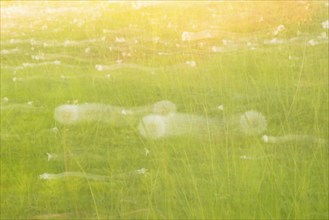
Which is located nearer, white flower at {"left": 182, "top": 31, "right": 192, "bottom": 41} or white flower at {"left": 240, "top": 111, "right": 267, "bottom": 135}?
white flower at {"left": 240, "top": 111, "right": 267, "bottom": 135}

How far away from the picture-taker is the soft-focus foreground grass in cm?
353

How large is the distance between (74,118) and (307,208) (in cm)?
231

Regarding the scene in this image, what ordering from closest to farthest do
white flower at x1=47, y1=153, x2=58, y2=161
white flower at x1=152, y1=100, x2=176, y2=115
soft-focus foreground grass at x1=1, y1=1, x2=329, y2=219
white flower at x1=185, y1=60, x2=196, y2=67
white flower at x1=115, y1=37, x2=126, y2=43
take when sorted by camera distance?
soft-focus foreground grass at x1=1, y1=1, x2=329, y2=219, white flower at x1=47, y1=153, x2=58, y2=161, white flower at x1=152, y1=100, x2=176, y2=115, white flower at x1=185, y1=60, x2=196, y2=67, white flower at x1=115, y1=37, x2=126, y2=43

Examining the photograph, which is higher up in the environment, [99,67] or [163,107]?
[163,107]

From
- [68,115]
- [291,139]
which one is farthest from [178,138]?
[68,115]

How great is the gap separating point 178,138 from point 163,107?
3.13 feet

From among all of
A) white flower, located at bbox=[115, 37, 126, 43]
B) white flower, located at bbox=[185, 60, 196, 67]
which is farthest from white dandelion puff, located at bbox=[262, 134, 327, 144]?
white flower, located at bbox=[115, 37, 126, 43]

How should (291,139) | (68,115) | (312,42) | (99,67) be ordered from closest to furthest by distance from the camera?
(291,139), (68,115), (99,67), (312,42)

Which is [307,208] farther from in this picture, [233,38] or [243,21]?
[243,21]

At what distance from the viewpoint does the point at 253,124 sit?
4.36m

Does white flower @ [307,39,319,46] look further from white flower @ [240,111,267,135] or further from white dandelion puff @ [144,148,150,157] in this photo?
white dandelion puff @ [144,148,150,157]

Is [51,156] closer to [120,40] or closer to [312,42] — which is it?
[312,42]

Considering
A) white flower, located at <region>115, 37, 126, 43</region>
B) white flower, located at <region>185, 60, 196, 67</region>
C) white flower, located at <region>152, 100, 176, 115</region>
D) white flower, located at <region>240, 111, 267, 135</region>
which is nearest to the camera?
white flower, located at <region>240, 111, 267, 135</region>

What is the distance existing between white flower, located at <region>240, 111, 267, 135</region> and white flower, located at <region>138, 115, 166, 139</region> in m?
0.59
